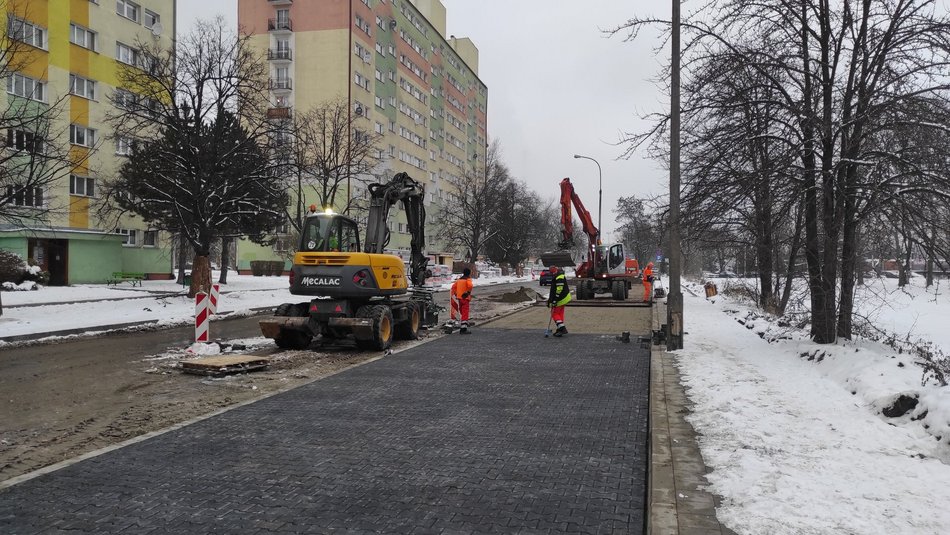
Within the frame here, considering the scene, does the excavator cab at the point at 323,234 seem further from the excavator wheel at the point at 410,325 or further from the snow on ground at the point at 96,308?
the snow on ground at the point at 96,308

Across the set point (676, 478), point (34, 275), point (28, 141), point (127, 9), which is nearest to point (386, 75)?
point (127, 9)

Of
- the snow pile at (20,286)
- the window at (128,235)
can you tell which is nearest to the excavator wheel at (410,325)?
the snow pile at (20,286)

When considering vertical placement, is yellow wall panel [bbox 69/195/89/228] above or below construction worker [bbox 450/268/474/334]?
above

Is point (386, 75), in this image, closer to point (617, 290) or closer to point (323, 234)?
point (617, 290)

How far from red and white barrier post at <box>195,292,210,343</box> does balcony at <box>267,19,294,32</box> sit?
4647 centimetres

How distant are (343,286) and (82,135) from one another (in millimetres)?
30249

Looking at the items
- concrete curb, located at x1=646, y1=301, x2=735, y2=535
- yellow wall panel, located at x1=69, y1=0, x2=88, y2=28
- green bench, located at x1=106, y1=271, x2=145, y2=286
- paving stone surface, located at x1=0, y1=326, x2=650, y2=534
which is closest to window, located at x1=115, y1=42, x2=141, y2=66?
yellow wall panel, located at x1=69, y1=0, x2=88, y2=28

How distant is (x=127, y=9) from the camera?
36.4 metres

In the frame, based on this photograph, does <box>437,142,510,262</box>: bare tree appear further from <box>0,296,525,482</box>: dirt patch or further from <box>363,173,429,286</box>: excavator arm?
<box>0,296,525,482</box>: dirt patch

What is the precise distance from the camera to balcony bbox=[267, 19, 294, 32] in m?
51.8

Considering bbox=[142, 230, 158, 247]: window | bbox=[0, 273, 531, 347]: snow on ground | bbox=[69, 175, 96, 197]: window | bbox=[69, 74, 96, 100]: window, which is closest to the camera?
bbox=[0, 273, 531, 347]: snow on ground

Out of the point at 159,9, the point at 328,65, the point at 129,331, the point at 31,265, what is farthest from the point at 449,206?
the point at 129,331

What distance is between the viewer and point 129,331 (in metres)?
15.2

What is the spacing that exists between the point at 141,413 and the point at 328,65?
160 ft
